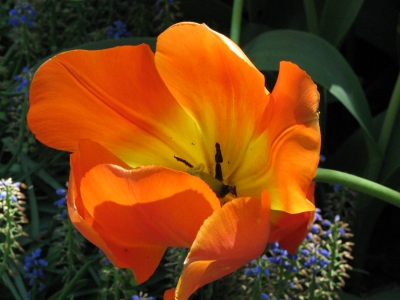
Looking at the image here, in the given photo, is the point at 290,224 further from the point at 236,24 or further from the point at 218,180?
the point at 236,24

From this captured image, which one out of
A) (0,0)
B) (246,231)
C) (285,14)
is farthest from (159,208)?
(0,0)

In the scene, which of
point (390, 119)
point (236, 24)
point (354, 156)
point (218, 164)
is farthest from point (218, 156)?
point (354, 156)

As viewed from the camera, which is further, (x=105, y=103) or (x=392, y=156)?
(x=392, y=156)

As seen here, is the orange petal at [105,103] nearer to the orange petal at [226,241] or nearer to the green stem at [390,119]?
the orange petal at [226,241]

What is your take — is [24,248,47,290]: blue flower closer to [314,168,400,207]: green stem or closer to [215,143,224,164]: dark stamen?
[215,143,224,164]: dark stamen

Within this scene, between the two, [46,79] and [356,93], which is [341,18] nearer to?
[356,93]

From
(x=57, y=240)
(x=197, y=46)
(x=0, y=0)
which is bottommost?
(x=57, y=240)
